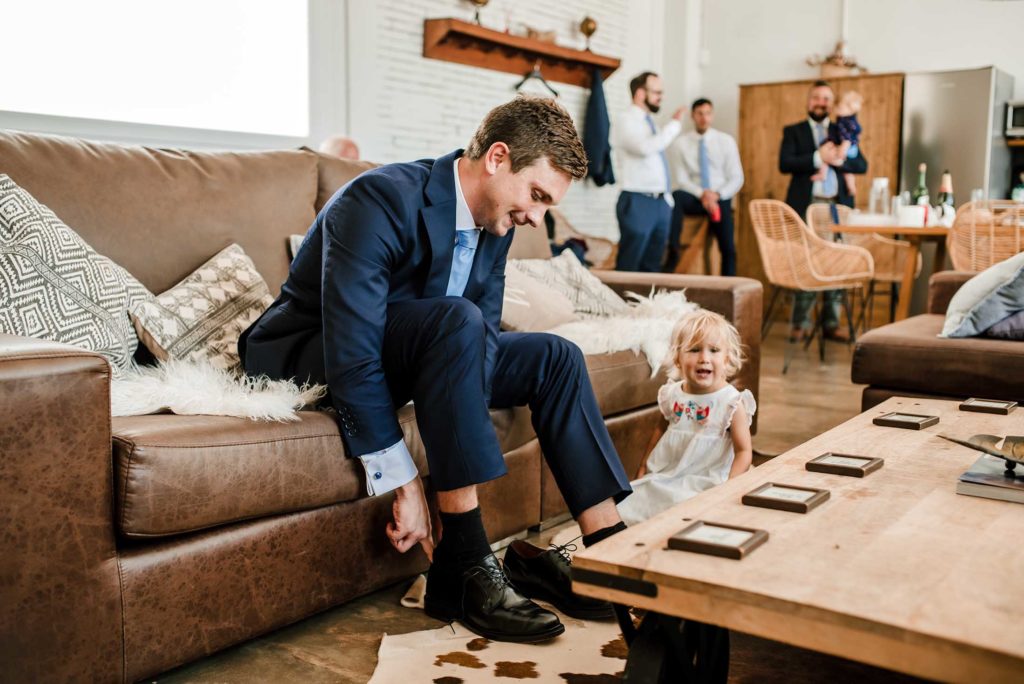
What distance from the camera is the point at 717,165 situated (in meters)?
7.07

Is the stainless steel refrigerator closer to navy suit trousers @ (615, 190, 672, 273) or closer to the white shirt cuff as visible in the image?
navy suit trousers @ (615, 190, 672, 273)

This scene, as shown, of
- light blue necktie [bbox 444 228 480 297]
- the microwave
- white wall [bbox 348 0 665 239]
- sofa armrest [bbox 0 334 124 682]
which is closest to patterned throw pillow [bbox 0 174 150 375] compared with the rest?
sofa armrest [bbox 0 334 124 682]

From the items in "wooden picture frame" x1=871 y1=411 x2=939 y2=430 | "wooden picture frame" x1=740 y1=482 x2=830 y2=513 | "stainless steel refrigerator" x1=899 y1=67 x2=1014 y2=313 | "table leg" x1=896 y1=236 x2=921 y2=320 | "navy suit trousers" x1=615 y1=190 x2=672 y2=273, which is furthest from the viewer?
"stainless steel refrigerator" x1=899 y1=67 x2=1014 y2=313

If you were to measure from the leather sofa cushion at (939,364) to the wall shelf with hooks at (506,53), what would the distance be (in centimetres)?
345

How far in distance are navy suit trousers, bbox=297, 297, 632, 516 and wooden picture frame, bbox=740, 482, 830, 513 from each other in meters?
0.55

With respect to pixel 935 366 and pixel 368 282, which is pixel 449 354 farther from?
pixel 935 366

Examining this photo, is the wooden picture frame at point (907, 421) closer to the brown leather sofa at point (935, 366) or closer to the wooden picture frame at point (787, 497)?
the wooden picture frame at point (787, 497)

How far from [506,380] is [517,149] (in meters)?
0.51

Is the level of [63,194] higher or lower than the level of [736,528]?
higher

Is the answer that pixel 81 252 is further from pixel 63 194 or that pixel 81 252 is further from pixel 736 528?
pixel 736 528

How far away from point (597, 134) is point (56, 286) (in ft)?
17.3

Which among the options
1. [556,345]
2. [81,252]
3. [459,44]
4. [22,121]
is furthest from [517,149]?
[459,44]

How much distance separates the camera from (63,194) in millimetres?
2129

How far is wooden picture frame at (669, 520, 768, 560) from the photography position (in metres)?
1.11
